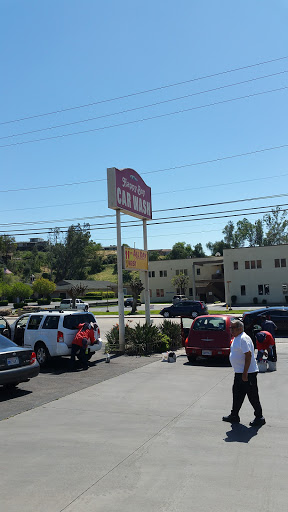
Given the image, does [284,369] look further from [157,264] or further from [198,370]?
[157,264]

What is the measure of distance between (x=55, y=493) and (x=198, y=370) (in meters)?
8.00

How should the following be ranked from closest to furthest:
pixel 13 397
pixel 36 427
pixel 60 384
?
1. pixel 36 427
2. pixel 13 397
3. pixel 60 384

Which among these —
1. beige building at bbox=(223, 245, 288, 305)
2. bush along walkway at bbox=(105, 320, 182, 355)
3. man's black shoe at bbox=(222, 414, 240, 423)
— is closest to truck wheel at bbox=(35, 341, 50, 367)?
bush along walkway at bbox=(105, 320, 182, 355)

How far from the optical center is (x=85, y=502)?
4.46m

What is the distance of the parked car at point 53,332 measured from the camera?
508 inches

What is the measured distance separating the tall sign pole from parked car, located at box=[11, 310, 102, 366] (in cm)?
230

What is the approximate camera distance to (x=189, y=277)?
70.8 m

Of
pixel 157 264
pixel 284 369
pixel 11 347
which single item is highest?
pixel 157 264

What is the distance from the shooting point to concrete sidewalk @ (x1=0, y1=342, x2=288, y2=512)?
4496 millimetres

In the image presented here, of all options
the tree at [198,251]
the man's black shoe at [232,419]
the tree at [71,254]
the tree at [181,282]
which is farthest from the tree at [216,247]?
the man's black shoe at [232,419]

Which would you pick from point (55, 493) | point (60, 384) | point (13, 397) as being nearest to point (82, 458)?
point (55, 493)

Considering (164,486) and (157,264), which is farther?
(157,264)

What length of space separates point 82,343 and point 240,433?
6.79 meters

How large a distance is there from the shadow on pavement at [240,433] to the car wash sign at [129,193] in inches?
396
